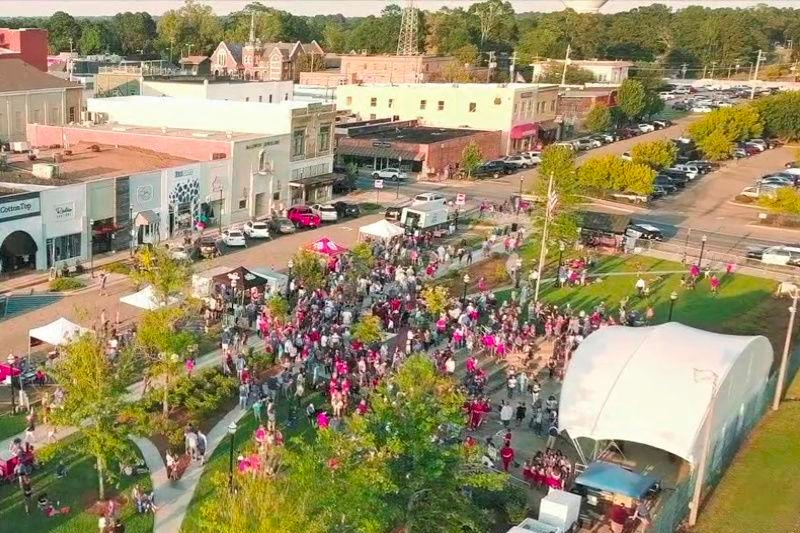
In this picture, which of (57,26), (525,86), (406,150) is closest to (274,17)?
(57,26)

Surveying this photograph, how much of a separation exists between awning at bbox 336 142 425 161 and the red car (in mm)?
17658

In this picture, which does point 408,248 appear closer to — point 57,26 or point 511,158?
point 511,158

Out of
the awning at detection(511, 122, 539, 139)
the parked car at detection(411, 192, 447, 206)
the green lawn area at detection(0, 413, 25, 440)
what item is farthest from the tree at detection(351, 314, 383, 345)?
the awning at detection(511, 122, 539, 139)

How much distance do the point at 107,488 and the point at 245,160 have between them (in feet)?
100

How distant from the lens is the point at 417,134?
6938 cm

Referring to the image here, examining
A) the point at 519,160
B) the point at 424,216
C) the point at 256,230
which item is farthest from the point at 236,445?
the point at 519,160

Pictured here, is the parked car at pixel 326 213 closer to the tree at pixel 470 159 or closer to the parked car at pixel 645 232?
the parked car at pixel 645 232

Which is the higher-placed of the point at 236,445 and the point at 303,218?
the point at 303,218

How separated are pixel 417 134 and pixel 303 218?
965 inches

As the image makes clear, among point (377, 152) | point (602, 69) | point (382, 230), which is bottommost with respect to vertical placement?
point (382, 230)

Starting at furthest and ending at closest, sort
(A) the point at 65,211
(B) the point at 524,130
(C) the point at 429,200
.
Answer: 1. (B) the point at 524,130
2. (C) the point at 429,200
3. (A) the point at 65,211

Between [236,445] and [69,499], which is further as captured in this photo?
[236,445]

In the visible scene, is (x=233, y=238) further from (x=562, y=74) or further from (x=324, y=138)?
(x=562, y=74)

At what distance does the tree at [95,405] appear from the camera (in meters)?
18.1
